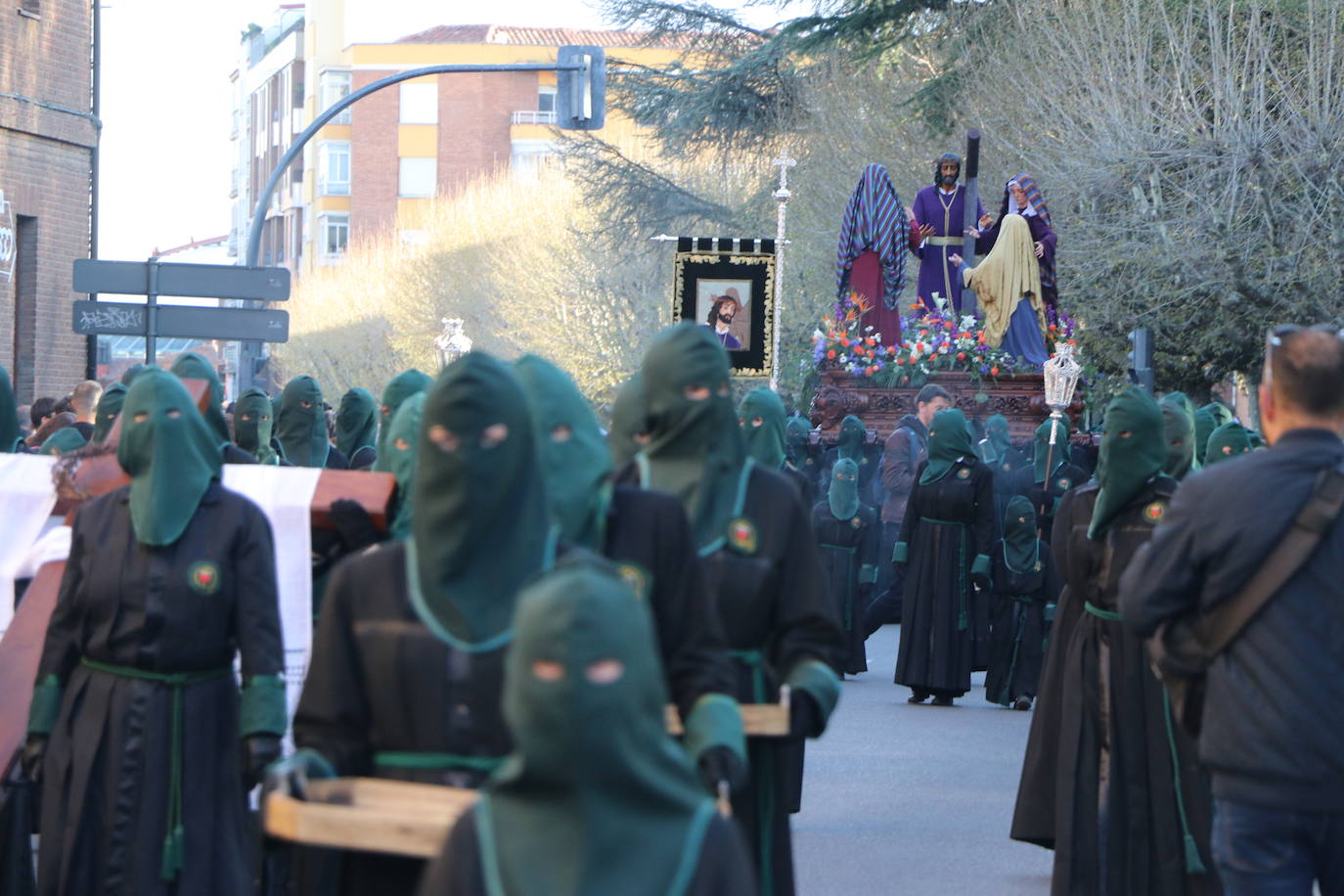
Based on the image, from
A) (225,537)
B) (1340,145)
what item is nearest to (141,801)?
(225,537)

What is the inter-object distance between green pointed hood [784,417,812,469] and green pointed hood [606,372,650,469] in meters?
12.2

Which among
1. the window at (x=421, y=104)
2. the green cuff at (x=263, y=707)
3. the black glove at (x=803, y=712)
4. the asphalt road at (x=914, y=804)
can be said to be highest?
the window at (x=421, y=104)

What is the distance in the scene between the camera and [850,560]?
16.2m

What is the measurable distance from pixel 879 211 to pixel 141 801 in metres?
17.2

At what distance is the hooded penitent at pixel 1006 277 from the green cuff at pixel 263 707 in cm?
1640

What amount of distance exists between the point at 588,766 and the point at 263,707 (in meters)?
3.30

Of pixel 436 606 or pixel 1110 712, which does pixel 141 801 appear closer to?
pixel 436 606

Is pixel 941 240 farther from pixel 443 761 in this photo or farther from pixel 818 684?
pixel 443 761

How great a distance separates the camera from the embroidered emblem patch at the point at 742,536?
18.1 ft

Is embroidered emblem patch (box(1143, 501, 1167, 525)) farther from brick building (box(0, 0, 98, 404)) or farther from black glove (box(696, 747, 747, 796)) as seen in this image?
brick building (box(0, 0, 98, 404))

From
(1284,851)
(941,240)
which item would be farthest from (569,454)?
(941,240)

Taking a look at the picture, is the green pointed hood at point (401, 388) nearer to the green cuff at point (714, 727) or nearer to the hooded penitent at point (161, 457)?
the hooded penitent at point (161, 457)

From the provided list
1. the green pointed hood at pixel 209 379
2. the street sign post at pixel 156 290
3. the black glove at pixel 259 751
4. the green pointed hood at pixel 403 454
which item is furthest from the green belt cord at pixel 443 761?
the street sign post at pixel 156 290

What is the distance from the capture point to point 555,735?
2836 millimetres
